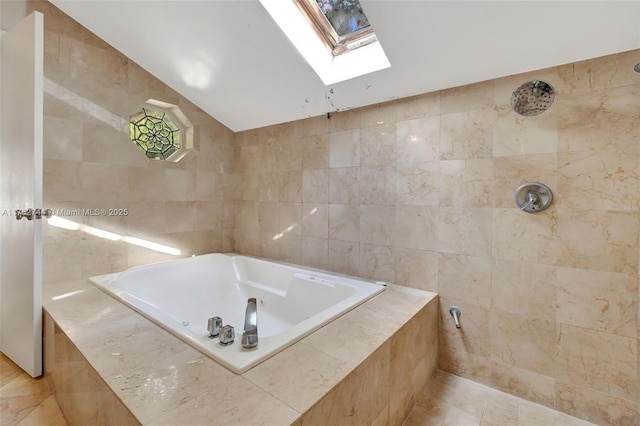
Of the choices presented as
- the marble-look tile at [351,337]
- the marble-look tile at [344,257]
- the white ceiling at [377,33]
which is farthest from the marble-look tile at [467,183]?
the marble-look tile at [351,337]

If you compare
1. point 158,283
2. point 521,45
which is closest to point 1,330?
point 158,283

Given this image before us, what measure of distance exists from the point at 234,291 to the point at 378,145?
5.67ft

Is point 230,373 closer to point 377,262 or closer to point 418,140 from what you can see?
point 377,262

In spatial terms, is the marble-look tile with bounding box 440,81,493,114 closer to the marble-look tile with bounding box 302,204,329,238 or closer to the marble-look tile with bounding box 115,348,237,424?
the marble-look tile with bounding box 302,204,329,238

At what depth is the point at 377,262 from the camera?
205cm

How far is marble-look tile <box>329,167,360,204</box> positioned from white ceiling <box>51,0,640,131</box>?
19.5 inches

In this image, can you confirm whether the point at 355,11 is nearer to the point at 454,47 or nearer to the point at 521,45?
the point at 454,47

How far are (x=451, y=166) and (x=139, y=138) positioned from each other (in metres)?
2.48

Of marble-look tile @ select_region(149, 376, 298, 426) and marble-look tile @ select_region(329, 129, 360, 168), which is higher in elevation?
marble-look tile @ select_region(329, 129, 360, 168)

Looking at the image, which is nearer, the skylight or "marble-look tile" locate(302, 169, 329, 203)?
the skylight

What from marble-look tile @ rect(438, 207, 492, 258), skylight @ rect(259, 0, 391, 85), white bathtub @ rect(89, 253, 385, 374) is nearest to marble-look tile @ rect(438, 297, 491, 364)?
marble-look tile @ rect(438, 207, 492, 258)

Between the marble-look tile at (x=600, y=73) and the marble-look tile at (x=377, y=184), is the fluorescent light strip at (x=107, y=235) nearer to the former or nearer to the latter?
the marble-look tile at (x=377, y=184)

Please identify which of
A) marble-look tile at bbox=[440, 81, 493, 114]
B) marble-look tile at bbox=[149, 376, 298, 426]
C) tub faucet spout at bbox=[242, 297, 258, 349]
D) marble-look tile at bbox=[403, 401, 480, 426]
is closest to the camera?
marble-look tile at bbox=[149, 376, 298, 426]

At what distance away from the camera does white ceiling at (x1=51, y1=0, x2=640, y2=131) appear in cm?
128
